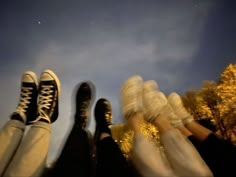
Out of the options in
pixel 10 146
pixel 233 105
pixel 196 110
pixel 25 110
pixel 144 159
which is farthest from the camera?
pixel 196 110

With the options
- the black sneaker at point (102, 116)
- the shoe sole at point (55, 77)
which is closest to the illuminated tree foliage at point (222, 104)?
the black sneaker at point (102, 116)

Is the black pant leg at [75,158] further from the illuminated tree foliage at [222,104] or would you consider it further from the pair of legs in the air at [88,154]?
the illuminated tree foliage at [222,104]

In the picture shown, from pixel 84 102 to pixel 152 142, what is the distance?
747mm

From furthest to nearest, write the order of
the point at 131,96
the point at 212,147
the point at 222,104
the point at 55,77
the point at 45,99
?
the point at 222,104, the point at 55,77, the point at 45,99, the point at 131,96, the point at 212,147

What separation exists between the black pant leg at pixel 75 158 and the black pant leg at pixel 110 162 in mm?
72

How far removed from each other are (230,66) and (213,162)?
13840mm

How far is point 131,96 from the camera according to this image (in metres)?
1.50

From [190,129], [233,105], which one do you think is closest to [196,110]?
[233,105]

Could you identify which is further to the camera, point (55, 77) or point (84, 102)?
point (84, 102)

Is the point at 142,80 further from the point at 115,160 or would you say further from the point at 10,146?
the point at 10,146

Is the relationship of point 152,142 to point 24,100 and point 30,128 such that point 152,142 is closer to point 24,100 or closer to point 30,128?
point 30,128

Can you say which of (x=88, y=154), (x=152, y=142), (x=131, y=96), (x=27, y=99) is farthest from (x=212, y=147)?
(x=27, y=99)

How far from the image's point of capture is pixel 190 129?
1642 mm

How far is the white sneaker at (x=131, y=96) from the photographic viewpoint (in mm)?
1468
